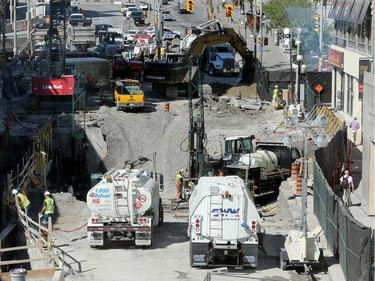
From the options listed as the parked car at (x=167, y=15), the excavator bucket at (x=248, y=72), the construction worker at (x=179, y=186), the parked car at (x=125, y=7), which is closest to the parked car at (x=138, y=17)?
the parked car at (x=167, y=15)

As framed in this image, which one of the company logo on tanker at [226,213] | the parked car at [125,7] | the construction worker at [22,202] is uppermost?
the parked car at [125,7]

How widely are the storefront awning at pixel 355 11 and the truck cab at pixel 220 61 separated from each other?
818 inches

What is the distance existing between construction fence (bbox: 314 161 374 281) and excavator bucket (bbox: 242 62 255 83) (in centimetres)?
3622

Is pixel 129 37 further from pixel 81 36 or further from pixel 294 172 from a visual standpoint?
pixel 294 172

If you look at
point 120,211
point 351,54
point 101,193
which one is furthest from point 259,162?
point 101,193

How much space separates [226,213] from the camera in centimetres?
2612

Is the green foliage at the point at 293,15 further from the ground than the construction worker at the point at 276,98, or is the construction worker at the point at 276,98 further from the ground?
the green foliage at the point at 293,15

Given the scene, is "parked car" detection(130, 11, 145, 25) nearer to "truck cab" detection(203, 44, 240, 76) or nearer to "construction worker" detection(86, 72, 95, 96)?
"truck cab" detection(203, 44, 240, 76)

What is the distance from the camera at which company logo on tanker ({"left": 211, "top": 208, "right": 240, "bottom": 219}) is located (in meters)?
26.1

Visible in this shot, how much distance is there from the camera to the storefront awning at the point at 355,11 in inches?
1885

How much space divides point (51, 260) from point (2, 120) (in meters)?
25.2

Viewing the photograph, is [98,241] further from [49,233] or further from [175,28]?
[175,28]

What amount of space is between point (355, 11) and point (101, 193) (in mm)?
24273

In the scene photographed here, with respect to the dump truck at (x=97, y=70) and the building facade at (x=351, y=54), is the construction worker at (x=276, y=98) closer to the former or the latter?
the building facade at (x=351, y=54)
